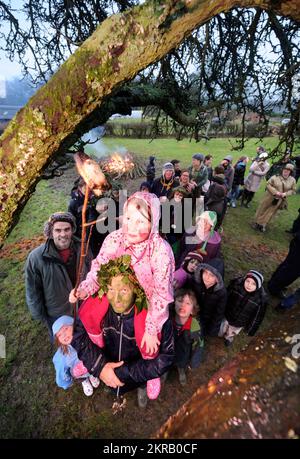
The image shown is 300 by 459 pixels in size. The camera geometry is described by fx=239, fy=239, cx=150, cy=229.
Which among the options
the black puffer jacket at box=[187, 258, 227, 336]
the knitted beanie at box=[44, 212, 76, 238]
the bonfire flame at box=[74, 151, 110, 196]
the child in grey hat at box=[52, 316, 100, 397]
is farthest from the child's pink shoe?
the bonfire flame at box=[74, 151, 110, 196]

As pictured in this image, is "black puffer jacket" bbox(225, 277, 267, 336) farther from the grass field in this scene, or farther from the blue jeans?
the blue jeans

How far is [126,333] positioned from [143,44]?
2257 millimetres

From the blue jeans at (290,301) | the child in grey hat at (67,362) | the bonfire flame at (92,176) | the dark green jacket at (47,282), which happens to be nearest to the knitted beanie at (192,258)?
the dark green jacket at (47,282)

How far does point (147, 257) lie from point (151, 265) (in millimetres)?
78

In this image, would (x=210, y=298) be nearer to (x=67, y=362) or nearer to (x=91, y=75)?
(x=67, y=362)

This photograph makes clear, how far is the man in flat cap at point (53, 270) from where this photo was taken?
2.95 metres

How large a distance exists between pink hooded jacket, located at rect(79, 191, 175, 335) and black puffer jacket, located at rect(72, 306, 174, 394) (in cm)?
25

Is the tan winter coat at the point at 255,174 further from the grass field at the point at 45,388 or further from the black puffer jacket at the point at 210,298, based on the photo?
the black puffer jacket at the point at 210,298

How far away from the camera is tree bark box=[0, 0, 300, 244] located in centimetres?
122

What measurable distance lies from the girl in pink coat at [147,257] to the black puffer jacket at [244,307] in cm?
→ 199

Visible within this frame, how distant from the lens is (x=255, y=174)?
8.92m

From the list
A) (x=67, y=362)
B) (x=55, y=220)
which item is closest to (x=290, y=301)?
(x=67, y=362)

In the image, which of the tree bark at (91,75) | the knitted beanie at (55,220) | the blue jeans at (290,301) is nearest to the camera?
the tree bark at (91,75)

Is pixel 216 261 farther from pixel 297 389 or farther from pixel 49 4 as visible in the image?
pixel 49 4
